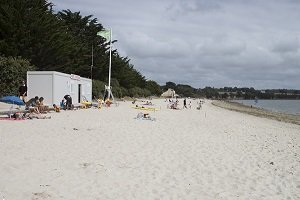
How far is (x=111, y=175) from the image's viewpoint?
679 centimetres

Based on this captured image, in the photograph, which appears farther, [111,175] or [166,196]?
[111,175]

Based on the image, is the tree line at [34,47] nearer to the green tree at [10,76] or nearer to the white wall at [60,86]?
the green tree at [10,76]

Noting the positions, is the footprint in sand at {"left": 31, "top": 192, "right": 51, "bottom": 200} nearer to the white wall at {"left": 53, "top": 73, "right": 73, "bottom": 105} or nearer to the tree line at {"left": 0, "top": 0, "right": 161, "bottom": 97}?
the white wall at {"left": 53, "top": 73, "right": 73, "bottom": 105}

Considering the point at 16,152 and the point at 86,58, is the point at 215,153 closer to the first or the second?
the point at 16,152

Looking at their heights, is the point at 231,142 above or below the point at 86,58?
below

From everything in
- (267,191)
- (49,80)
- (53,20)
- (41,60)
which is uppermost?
(53,20)

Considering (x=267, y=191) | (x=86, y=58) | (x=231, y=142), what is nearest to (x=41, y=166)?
(x=267, y=191)

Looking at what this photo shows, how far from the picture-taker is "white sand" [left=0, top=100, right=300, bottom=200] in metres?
5.90

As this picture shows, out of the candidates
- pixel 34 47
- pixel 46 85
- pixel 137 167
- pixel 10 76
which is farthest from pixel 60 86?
pixel 137 167

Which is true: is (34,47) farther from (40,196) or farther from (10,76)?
(40,196)

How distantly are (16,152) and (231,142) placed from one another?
656 centimetres

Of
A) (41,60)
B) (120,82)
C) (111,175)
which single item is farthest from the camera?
(120,82)

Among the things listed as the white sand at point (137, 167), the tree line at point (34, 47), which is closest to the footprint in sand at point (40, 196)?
the white sand at point (137, 167)

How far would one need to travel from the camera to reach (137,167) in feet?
24.6
